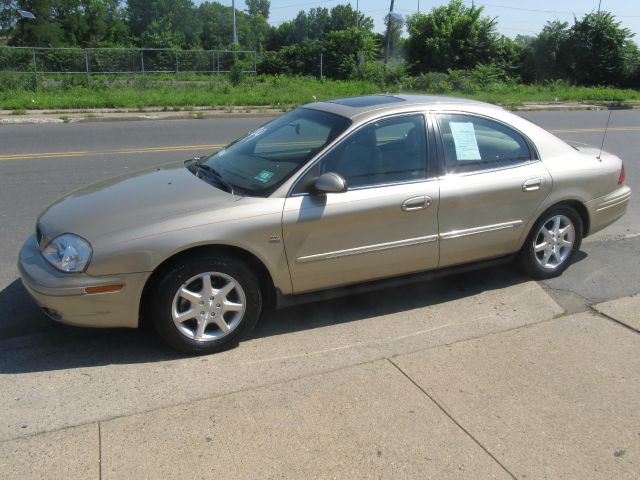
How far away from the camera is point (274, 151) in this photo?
4.35 meters

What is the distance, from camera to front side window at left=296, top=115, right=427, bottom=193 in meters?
3.96

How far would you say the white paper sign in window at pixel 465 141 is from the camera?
4.36m

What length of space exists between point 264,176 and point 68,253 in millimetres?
1318

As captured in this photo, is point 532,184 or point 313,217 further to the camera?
point 532,184

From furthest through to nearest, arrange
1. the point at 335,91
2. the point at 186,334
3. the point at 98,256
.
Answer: the point at 335,91
the point at 186,334
the point at 98,256

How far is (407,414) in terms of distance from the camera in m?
3.08

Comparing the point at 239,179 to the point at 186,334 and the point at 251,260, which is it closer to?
the point at 251,260

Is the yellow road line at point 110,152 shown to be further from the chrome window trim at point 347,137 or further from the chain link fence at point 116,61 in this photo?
the chain link fence at point 116,61

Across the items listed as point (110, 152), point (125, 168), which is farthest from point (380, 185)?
point (110, 152)

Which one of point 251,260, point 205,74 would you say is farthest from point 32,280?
point 205,74

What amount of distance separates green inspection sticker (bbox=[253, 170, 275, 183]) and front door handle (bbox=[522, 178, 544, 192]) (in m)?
1.99

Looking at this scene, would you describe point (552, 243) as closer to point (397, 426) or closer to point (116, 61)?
point (397, 426)

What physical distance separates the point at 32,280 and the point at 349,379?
1944 mm

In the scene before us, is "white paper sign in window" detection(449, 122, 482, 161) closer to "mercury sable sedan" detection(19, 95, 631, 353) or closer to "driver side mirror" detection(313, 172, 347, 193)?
"mercury sable sedan" detection(19, 95, 631, 353)
